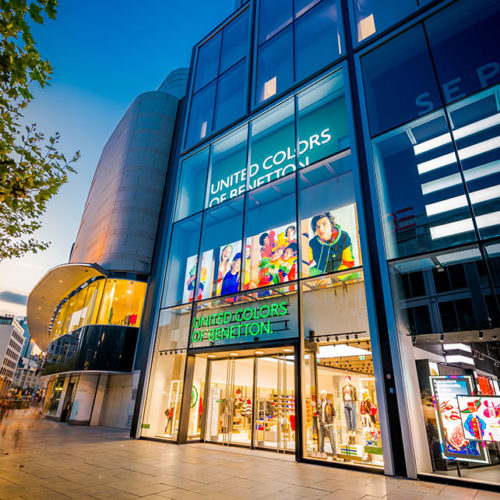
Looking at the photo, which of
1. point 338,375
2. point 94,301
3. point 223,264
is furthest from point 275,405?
point 94,301

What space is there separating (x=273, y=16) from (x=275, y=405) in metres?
16.1

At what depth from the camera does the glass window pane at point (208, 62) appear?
1658 cm

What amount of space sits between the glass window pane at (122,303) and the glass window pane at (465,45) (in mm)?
17294

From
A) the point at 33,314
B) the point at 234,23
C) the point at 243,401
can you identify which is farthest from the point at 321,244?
the point at 33,314

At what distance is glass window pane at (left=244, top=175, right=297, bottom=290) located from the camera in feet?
34.1

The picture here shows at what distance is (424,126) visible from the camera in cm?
869

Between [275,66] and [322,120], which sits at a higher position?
[275,66]

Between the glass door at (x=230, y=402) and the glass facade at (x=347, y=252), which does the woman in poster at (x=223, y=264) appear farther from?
the glass door at (x=230, y=402)

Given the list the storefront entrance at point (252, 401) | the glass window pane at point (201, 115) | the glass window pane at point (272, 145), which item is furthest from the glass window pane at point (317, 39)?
the storefront entrance at point (252, 401)

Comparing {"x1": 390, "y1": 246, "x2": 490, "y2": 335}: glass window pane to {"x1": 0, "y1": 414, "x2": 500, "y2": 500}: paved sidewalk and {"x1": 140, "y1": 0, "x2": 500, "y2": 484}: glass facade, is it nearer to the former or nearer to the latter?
{"x1": 140, "y1": 0, "x2": 500, "y2": 484}: glass facade

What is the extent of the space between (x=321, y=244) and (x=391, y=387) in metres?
4.39

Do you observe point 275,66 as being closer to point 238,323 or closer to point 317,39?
point 317,39

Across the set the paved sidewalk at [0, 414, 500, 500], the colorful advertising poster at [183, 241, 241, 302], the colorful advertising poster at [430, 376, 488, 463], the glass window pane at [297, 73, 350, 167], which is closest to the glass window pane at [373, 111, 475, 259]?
the glass window pane at [297, 73, 350, 167]

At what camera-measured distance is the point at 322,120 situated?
455 inches
